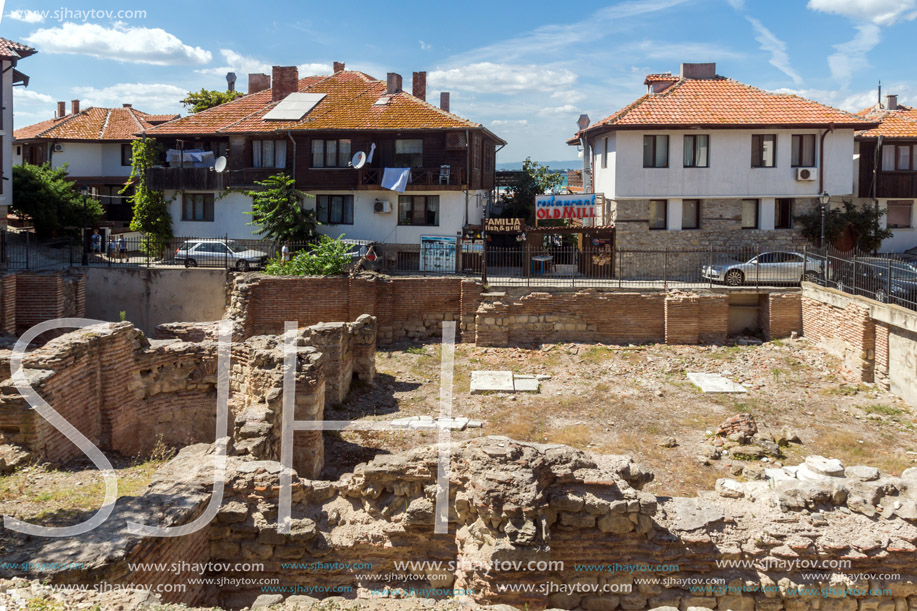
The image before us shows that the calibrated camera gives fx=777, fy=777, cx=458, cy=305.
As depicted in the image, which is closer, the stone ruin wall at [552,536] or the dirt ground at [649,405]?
the stone ruin wall at [552,536]

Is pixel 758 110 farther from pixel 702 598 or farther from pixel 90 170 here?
pixel 90 170

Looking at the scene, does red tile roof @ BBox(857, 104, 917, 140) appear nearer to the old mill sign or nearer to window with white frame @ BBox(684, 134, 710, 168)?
window with white frame @ BBox(684, 134, 710, 168)

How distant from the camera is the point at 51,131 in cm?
4153

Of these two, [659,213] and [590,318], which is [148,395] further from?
[659,213]

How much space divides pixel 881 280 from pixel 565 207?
12.7 m

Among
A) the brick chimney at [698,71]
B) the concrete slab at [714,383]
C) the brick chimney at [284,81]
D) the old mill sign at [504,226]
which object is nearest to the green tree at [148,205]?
the brick chimney at [284,81]

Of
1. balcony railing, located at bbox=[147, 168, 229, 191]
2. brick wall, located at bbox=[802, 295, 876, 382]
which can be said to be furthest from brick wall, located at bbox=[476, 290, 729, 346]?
balcony railing, located at bbox=[147, 168, 229, 191]

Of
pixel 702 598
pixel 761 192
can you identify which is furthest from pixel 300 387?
pixel 761 192

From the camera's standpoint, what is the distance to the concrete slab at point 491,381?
18.1 metres

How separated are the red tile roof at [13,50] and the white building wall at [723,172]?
889 inches

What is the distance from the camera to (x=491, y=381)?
18.7m

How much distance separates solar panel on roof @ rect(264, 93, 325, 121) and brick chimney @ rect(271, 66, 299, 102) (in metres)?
0.82

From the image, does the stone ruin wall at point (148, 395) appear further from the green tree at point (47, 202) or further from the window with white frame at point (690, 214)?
the green tree at point (47, 202)

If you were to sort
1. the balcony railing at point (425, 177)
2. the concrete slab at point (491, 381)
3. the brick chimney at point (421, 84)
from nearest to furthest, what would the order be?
the concrete slab at point (491, 381) < the balcony railing at point (425, 177) < the brick chimney at point (421, 84)
